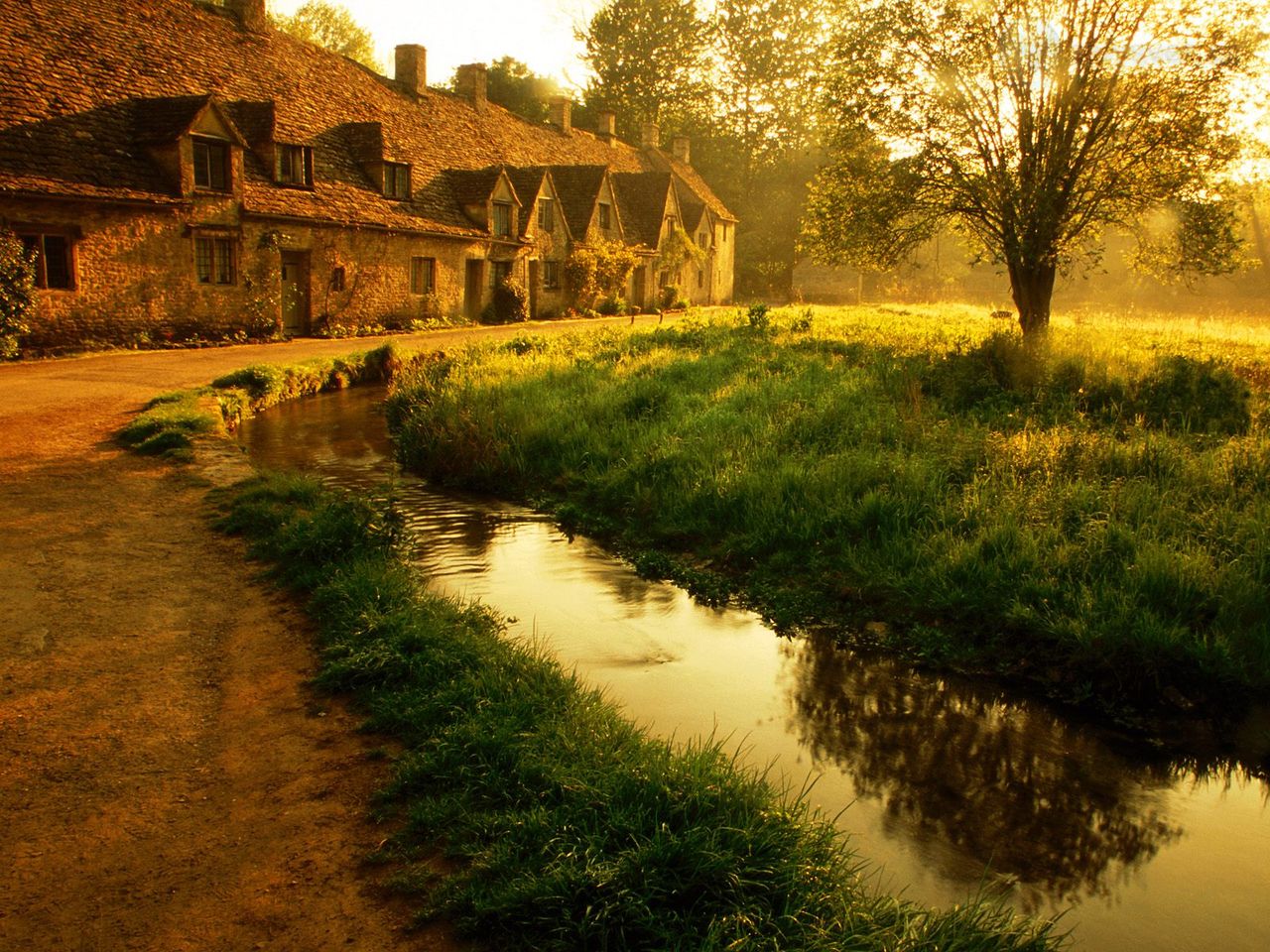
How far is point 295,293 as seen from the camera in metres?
27.2

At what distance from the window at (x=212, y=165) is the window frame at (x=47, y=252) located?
4118mm

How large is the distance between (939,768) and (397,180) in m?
30.9

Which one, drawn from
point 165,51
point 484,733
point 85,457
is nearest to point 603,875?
point 484,733

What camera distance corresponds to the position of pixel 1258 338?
25.9m

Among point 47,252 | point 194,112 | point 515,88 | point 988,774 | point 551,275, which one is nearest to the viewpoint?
point 988,774

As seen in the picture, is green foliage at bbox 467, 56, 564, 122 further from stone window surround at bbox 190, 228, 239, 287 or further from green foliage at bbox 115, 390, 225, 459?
green foliage at bbox 115, 390, 225, 459

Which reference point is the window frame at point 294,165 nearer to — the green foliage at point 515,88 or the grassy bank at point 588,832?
the grassy bank at point 588,832

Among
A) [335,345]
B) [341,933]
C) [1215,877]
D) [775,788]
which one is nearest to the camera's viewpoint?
[341,933]

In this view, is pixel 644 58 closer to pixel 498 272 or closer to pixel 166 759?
pixel 498 272

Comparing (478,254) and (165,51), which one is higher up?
(165,51)

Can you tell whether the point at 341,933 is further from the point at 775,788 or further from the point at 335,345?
the point at 335,345

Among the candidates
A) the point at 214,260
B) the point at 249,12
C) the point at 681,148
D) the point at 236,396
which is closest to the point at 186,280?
the point at 214,260

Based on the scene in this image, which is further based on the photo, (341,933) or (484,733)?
(484,733)

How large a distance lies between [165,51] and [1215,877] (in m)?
30.2
